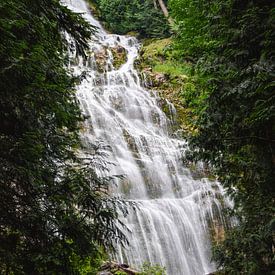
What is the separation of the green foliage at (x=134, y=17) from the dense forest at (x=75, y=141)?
24.9 meters

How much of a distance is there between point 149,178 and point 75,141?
32.7ft

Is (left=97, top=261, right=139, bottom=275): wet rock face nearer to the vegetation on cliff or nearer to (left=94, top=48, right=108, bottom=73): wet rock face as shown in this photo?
the vegetation on cliff

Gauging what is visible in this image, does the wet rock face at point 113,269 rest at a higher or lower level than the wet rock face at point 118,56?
lower

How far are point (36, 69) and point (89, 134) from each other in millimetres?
13650

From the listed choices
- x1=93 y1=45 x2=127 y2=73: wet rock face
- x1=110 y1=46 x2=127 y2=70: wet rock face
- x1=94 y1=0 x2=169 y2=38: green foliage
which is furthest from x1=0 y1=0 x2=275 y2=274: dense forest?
x1=94 y1=0 x2=169 y2=38: green foliage

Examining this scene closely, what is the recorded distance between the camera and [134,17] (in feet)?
109

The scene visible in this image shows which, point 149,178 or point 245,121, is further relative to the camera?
point 149,178

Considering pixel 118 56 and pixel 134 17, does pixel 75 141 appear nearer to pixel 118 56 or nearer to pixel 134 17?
pixel 118 56

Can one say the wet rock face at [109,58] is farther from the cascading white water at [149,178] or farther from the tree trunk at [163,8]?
the tree trunk at [163,8]

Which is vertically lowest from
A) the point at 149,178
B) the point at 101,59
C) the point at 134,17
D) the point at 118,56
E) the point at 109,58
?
the point at 149,178

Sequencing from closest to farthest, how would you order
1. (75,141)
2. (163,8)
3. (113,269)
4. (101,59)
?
1. (75,141)
2. (113,269)
3. (101,59)
4. (163,8)

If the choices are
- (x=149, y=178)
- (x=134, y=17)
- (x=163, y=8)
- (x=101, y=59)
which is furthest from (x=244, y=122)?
(x=134, y=17)

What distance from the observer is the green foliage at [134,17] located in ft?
104

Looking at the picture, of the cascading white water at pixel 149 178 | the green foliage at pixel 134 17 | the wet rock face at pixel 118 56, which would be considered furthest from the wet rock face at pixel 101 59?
the green foliage at pixel 134 17
